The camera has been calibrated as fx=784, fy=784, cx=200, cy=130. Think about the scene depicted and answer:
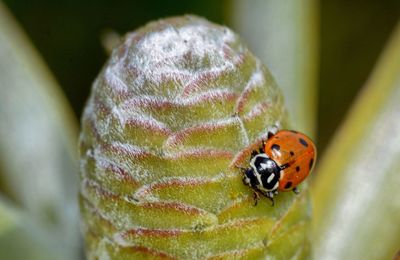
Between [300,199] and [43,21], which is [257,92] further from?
[43,21]

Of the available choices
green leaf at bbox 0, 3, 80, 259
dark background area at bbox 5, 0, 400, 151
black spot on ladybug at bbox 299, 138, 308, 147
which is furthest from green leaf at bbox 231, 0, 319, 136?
black spot on ladybug at bbox 299, 138, 308, 147

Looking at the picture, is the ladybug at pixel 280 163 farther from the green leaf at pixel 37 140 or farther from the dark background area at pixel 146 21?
the dark background area at pixel 146 21

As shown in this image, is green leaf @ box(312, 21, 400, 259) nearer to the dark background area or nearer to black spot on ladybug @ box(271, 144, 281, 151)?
black spot on ladybug @ box(271, 144, 281, 151)

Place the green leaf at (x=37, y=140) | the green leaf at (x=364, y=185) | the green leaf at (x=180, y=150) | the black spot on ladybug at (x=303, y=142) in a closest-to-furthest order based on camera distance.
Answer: the green leaf at (x=180, y=150)
the black spot on ladybug at (x=303, y=142)
the green leaf at (x=364, y=185)
the green leaf at (x=37, y=140)

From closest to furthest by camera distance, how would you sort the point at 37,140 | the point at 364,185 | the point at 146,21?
the point at 364,185
the point at 37,140
the point at 146,21

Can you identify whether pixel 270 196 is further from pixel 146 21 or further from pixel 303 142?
pixel 146 21

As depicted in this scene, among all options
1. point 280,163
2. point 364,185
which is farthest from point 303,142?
point 364,185

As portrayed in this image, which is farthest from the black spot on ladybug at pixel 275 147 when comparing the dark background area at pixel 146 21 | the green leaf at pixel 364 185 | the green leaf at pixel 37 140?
the dark background area at pixel 146 21
